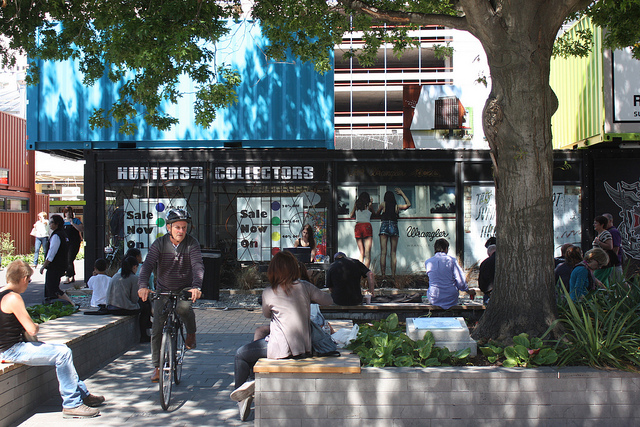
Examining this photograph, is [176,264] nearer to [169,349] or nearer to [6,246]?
[169,349]

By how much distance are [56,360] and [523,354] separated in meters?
3.89

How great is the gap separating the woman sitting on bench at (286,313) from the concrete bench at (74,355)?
5.98 feet

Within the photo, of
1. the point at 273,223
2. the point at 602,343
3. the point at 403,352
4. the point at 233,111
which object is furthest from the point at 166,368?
the point at 233,111

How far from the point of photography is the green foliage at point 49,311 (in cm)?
717

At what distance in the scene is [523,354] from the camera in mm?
4988

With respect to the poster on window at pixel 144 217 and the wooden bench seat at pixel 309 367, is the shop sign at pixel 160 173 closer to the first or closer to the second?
the poster on window at pixel 144 217

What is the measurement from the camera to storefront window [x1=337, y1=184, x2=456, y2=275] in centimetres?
1399

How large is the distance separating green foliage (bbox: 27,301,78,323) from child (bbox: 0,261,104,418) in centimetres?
198

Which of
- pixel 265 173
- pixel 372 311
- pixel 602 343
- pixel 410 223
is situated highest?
pixel 265 173

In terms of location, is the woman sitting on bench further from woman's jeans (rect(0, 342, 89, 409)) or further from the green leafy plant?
the green leafy plant

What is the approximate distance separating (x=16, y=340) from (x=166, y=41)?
3.88 m

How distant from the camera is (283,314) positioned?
16.6ft

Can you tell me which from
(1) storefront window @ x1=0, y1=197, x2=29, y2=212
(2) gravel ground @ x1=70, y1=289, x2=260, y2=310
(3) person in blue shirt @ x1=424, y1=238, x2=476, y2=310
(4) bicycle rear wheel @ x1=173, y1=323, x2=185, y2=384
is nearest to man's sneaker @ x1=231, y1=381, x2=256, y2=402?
(4) bicycle rear wheel @ x1=173, y1=323, x2=185, y2=384

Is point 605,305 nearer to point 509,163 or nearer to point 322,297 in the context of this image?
point 509,163
